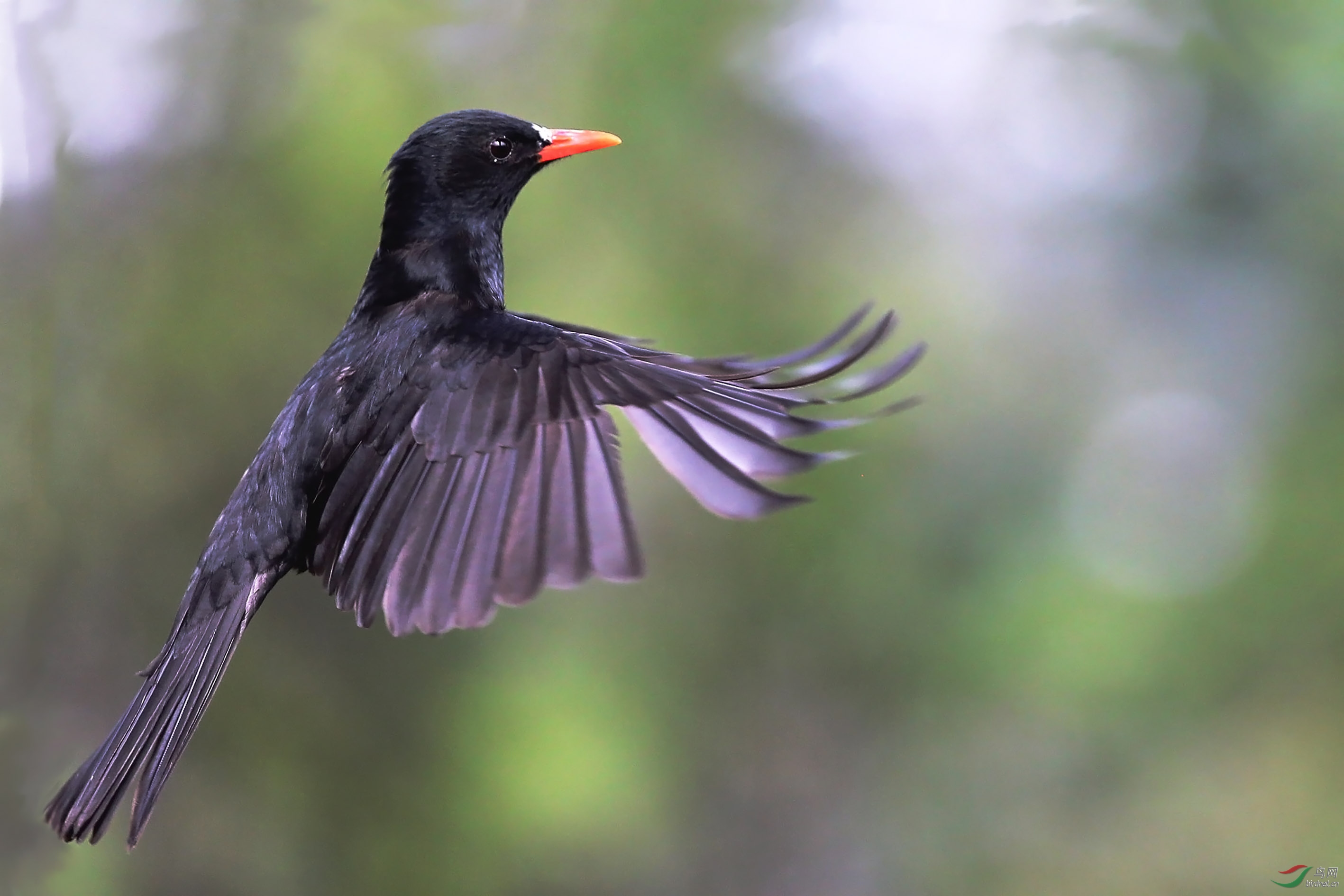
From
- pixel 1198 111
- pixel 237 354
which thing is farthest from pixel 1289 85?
pixel 237 354

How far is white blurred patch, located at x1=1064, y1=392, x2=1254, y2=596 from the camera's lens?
262 cm

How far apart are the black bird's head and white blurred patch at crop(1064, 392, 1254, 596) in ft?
5.65

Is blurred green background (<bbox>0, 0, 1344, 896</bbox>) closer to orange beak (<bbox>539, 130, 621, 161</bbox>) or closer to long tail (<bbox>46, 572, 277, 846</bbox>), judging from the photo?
orange beak (<bbox>539, 130, 621, 161</bbox>)

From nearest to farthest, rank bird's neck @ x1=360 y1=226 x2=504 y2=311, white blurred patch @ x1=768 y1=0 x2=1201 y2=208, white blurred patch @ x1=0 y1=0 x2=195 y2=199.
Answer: bird's neck @ x1=360 y1=226 x2=504 y2=311 < white blurred patch @ x1=0 y1=0 x2=195 y2=199 < white blurred patch @ x1=768 y1=0 x2=1201 y2=208

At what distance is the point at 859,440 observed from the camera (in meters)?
2.59

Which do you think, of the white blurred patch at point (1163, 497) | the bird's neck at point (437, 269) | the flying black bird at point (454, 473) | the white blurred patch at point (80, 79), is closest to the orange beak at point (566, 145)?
the bird's neck at point (437, 269)

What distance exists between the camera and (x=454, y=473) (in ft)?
4.28

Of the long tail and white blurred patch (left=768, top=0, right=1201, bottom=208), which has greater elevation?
white blurred patch (left=768, top=0, right=1201, bottom=208)

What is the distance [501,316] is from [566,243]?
45.9 inches

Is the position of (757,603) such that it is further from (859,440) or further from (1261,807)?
(1261,807)

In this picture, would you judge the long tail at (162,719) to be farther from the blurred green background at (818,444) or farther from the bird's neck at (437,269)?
the blurred green background at (818,444)

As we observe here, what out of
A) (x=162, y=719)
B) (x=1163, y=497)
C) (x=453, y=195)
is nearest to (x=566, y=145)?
(x=453, y=195)

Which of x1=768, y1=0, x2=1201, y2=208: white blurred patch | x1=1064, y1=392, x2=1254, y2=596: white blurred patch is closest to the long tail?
x1=768, y1=0, x2=1201, y2=208: white blurred patch

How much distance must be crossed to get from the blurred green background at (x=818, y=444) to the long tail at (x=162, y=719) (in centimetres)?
108
